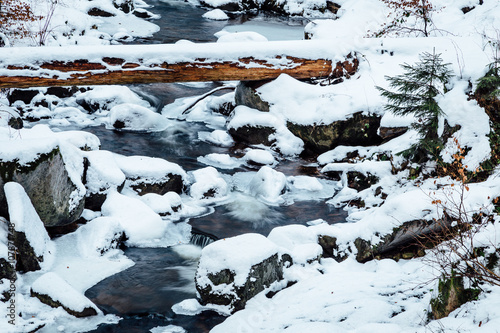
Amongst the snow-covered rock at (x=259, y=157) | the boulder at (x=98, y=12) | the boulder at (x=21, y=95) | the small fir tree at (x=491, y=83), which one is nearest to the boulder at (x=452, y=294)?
the small fir tree at (x=491, y=83)

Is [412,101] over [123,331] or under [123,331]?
over

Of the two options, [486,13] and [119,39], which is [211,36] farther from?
[486,13]

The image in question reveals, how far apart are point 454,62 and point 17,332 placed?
8528 millimetres

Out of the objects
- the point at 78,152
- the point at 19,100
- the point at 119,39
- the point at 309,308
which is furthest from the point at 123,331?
the point at 119,39

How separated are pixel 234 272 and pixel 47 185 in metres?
2.95

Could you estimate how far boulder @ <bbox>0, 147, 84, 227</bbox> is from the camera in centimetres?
610

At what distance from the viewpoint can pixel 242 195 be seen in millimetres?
8414

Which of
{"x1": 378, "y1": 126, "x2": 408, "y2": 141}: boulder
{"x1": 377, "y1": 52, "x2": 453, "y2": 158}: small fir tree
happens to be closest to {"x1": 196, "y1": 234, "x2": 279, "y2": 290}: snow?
{"x1": 377, "y1": 52, "x2": 453, "y2": 158}: small fir tree

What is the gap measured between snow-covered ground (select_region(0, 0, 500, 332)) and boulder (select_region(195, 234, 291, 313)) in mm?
120

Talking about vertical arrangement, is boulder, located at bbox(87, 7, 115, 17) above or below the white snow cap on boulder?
below

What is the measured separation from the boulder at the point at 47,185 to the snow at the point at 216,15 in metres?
15.4

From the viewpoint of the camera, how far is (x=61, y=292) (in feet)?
17.0

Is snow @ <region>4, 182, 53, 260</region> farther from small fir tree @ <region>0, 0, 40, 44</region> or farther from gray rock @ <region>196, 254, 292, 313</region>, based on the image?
small fir tree @ <region>0, 0, 40, 44</region>

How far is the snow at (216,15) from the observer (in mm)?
20516
